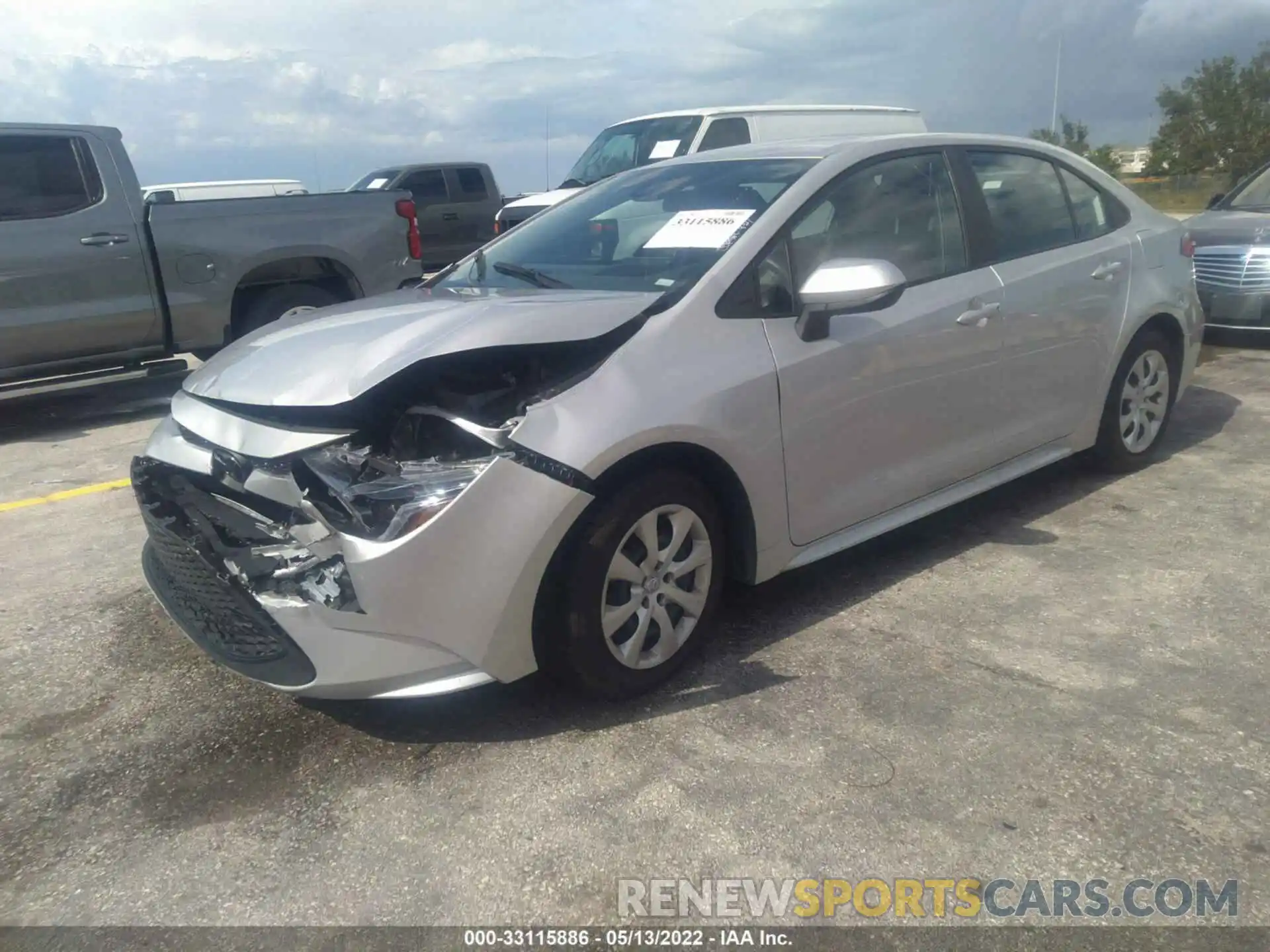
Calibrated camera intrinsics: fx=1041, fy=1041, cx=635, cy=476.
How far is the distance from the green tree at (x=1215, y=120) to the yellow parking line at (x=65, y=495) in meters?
47.0

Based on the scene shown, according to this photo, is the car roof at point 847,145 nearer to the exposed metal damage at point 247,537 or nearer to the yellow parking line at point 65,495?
the exposed metal damage at point 247,537

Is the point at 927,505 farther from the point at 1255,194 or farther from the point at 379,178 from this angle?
the point at 379,178

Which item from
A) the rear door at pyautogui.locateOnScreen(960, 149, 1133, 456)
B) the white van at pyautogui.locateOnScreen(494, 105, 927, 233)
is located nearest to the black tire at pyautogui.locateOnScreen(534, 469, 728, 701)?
the rear door at pyautogui.locateOnScreen(960, 149, 1133, 456)

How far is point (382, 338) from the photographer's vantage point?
3.01 m

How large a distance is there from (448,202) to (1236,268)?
39.3 ft

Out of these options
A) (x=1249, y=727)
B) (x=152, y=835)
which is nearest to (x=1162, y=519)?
(x=1249, y=727)

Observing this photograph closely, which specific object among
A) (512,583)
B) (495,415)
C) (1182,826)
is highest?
(495,415)

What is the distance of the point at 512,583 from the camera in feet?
8.91

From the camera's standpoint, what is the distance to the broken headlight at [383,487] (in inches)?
104

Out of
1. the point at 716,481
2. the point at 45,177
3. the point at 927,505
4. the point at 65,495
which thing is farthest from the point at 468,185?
the point at 716,481

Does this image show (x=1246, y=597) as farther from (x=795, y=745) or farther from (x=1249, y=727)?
(x=795, y=745)

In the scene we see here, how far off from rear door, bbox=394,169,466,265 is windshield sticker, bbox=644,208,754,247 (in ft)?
44.2

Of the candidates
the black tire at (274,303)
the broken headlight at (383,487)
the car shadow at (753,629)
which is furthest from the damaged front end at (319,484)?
the black tire at (274,303)

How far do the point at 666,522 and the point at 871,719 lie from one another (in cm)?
81
